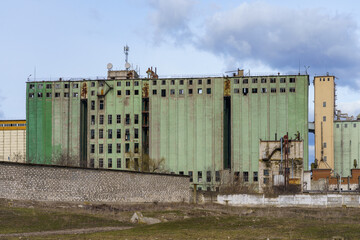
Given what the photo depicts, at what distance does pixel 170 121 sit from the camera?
436 feet

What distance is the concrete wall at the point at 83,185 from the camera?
53.3 metres

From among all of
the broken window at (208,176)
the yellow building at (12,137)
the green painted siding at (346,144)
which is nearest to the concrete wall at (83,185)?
the broken window at (208,176)

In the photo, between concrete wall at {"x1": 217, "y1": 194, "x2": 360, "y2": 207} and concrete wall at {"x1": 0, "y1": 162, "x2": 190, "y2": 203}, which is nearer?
concrete wall at {"x1": 0, "y1": 162, "x2": 190, "y2": 203}

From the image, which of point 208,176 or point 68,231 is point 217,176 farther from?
point 68,231

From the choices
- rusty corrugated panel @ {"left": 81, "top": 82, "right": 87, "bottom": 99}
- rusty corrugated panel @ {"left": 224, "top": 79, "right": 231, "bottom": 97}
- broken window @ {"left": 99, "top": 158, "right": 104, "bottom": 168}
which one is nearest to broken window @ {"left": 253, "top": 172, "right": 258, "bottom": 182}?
rusty corrugated panel @ {"left": 224, "top": 79, "right": 231, "bottom": 97}

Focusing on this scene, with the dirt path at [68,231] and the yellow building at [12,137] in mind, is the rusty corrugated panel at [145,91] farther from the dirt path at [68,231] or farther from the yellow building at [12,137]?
the dirt path at [68,231]

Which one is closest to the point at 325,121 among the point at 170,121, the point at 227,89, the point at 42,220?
the point at 227,89

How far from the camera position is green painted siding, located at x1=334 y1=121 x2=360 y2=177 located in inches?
5920

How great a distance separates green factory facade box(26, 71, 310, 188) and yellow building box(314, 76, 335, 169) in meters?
22.3

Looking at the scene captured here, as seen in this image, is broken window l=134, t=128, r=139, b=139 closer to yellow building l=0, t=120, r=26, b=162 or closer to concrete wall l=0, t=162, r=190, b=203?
concrete wall l=0, t=162, r=190, b=203

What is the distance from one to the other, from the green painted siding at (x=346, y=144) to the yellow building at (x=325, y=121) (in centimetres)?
266

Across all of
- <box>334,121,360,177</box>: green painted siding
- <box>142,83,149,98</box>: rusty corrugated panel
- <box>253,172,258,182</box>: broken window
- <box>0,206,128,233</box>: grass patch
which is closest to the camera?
<box>0,206,128,233</box>: grass patch

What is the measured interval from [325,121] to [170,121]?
1684 inches

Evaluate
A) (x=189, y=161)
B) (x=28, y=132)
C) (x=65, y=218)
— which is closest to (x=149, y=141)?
(x=189, y=161)
